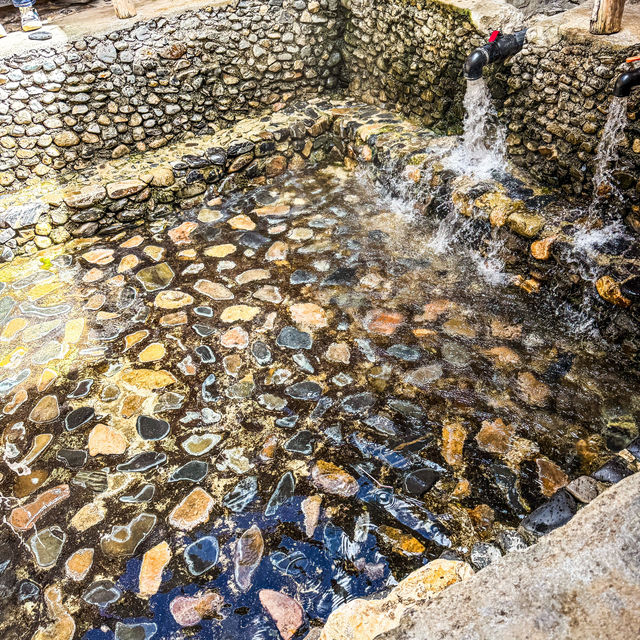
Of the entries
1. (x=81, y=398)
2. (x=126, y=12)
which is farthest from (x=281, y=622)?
(x=126, y=12)

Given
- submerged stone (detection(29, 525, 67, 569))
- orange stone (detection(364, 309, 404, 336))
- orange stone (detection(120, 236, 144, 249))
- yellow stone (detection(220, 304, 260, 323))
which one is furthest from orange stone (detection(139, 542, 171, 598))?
orange stone (detection(120, 236, 144, 249))

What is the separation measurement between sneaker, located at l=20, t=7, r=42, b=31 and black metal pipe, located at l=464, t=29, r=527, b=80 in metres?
4.17

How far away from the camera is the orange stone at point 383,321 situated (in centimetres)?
338

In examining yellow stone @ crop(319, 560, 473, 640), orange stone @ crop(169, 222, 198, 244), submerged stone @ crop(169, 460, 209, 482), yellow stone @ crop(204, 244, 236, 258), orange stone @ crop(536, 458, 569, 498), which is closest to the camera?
yellow stone @ crop(319, 560, 473, 640)

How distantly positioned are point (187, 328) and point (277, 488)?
147cm

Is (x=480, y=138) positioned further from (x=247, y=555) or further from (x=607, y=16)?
(x=247, y=555)

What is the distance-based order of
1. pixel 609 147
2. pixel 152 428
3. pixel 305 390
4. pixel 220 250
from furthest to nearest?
pixel 220 250
pixel 609 147
pixel 305 390
pixel 152 428

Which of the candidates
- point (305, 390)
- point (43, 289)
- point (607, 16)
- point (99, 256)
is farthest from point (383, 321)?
point (43, 289)

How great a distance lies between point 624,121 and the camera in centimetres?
301

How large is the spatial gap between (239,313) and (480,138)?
7.80ft

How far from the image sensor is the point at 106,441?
2.86 meters

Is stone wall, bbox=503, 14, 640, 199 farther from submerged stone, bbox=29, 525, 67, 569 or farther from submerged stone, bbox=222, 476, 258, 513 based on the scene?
submerged stone, bbox=29, 525, 67, 569

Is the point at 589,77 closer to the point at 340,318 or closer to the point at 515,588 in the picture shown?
the point at 340,318

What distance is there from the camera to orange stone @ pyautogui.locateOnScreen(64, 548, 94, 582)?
89.6 inches
